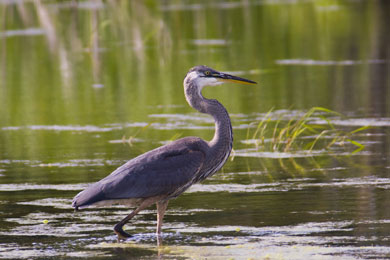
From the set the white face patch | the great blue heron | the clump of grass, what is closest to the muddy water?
the clump of grass

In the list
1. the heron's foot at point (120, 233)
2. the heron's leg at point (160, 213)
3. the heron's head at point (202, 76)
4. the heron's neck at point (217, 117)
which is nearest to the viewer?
the heron's foot at point (120, 233)

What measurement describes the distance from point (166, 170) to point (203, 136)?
16.2 ft

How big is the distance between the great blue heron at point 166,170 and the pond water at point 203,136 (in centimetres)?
34

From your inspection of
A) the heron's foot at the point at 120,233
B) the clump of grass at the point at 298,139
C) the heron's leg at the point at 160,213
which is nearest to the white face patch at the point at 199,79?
the heron's leg at the point at 160,213

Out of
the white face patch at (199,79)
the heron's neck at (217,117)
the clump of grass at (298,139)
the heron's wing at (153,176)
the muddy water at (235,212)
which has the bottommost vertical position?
the muddy water at (235,212)

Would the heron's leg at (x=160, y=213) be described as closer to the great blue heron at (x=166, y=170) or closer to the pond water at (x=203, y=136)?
the great blue heron at (x=166, y=170)

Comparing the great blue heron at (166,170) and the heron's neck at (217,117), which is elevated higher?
the heron's neck at (217,117)

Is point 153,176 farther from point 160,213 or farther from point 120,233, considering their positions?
point 120,233

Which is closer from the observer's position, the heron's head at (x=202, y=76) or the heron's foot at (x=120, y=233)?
the heron's foot at (x=120, y=233)

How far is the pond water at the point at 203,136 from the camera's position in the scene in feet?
27.1

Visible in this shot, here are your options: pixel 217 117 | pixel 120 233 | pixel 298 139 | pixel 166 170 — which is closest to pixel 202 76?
pixel 217 117

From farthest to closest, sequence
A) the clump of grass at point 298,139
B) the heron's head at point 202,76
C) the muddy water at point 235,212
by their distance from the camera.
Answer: the clump of grass at point 298,139 → the heron's head at point 202,76 → the muddy water at point 235,212

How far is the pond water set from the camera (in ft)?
27.1

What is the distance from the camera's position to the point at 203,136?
13469 mm
